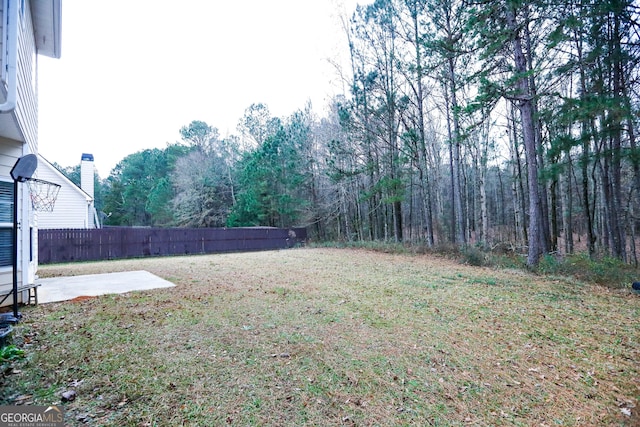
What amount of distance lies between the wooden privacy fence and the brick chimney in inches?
121

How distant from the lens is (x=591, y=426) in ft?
6.04

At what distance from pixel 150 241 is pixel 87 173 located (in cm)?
505

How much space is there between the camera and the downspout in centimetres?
292

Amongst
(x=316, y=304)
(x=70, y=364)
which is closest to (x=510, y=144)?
(x=316, y=304)

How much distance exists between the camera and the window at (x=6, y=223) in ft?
13.1

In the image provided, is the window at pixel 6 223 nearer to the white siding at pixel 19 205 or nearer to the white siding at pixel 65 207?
the white siding at pixel 19 205

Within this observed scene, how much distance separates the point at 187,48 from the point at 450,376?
51.8 feet

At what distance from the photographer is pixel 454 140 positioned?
8773mm

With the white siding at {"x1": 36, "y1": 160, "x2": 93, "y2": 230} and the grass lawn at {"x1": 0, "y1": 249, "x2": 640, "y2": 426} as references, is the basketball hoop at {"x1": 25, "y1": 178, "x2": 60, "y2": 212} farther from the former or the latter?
the white siding at {"x1": 36, "y1": 160, "x2": 93, "y2": 230}

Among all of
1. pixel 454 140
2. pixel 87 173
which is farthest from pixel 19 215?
pixel 87 173

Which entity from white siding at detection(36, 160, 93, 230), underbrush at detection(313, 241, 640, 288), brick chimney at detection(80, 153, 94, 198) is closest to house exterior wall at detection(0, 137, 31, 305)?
underbrush at detection(313, 241, 640, 288)

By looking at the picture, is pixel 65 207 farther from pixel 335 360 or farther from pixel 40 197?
pixel 335 360

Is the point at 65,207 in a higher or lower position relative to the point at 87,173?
lower

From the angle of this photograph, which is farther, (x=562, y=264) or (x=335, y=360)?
(x=562, y=264)
